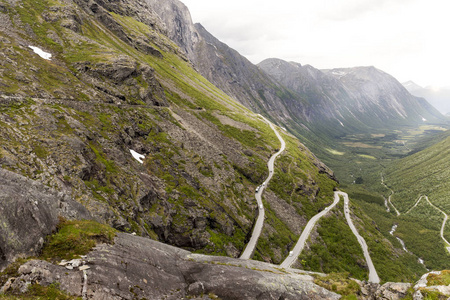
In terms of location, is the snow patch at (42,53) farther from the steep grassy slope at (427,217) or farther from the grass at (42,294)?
the steep grassy slope at (427,217)

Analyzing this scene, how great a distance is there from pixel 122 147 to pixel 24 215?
37.9 meters

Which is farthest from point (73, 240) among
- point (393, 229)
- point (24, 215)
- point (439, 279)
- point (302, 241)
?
point (393, 229)

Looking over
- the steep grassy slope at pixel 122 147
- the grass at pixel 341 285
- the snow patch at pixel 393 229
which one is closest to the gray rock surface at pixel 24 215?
the steep grassy slope at pixel 122 147

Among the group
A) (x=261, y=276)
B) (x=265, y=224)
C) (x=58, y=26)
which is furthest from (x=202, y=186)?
(x=58, y=26)

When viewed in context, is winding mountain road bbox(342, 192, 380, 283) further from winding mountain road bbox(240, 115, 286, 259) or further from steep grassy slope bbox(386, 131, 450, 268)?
steep grassy slope bbox(386, 131, 450, 268)

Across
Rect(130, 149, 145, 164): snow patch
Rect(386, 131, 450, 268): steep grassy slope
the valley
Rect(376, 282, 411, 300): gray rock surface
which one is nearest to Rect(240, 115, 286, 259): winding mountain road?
the valley

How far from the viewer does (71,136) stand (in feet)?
133

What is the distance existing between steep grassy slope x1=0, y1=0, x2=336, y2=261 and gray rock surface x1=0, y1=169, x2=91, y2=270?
388 inches

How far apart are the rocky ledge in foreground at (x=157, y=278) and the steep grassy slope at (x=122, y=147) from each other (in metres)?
14.0

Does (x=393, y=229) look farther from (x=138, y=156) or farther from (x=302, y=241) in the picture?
(x=138, y=156)

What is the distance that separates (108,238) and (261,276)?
1669 centimetres

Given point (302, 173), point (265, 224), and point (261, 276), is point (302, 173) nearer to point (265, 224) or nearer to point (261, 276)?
point (265, 224)

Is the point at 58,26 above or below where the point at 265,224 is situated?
above

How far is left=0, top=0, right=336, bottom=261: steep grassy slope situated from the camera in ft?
115
